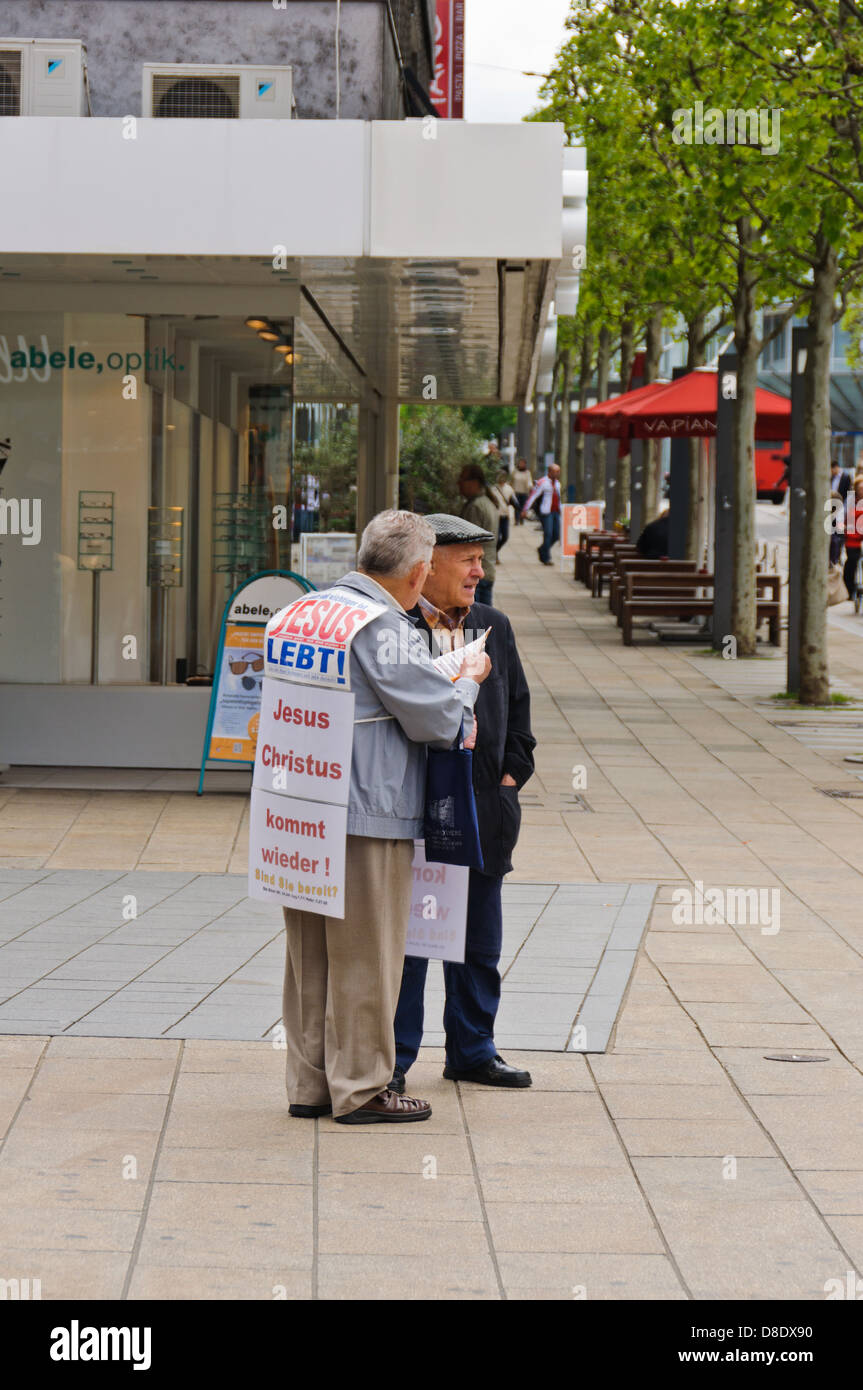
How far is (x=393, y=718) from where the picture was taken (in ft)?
16.4

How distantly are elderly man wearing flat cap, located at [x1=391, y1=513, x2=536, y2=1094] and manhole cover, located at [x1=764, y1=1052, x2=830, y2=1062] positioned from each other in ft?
2.74

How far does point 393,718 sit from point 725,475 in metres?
15.2

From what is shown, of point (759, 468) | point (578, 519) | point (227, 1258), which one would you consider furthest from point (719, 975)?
point (759, 468)

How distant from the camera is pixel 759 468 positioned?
59594 mm

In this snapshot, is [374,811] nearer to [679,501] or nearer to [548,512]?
[679,501]

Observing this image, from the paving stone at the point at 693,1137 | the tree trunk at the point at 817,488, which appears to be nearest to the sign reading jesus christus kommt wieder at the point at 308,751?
the paving stone at the point at 693,1137

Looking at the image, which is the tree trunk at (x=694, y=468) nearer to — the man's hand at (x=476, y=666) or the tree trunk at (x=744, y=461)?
the tree trunk at (x=744, y=461)

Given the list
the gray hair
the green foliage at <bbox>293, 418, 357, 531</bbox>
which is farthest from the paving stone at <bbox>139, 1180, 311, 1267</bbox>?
the green foliage at <bbox>293, 418, 357, 531</bbox>

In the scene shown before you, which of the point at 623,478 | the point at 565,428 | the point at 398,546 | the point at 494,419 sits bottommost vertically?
the point at 398,546

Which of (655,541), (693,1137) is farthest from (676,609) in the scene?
(693,1137)

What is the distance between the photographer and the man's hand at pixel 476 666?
5047 millimetres

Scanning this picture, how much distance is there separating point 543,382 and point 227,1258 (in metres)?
22.6

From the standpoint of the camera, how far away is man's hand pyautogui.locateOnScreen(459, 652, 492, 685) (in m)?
5.05

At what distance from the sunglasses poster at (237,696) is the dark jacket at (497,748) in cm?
564
